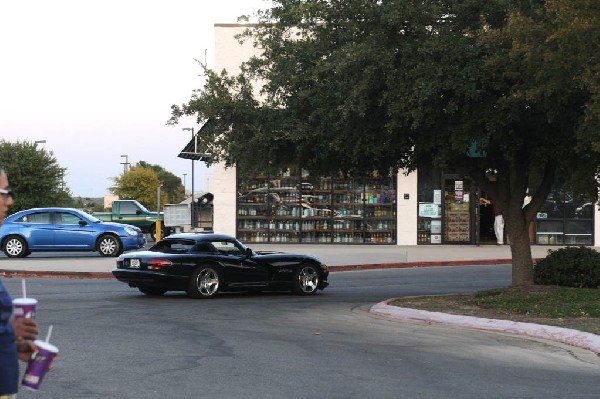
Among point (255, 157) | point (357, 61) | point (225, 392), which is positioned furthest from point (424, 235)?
point (225, 392)

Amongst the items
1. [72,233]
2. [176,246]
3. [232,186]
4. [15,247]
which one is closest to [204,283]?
[176,246]

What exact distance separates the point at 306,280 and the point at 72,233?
499 inches

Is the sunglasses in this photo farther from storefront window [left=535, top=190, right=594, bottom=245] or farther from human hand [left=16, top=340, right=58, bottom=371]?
storefront window [left=535, top=190, right=594, bottom=245]

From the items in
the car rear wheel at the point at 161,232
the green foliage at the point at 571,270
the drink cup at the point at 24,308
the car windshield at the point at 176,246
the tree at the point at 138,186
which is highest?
the tree at the point at 138,186

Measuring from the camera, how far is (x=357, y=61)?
14.6 metres

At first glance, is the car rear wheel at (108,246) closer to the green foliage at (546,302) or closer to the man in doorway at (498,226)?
the green foliage at (546,302)

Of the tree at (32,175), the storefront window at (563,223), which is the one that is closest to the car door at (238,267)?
the storefront window at (563,223)

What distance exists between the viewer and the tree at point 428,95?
1372 centimetres

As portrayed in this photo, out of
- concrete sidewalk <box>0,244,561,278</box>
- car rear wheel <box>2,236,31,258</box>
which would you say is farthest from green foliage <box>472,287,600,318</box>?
car rear wheel <box>2,236,31,258</box>

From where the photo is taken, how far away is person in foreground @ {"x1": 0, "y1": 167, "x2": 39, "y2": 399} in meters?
3.99

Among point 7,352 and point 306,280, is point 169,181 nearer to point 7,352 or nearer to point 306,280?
point 306,280

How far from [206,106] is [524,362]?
826cm

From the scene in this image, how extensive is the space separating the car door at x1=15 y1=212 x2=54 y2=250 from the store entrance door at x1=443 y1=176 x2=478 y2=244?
16928 millimetres

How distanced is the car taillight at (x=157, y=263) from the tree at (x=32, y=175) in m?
38.8
